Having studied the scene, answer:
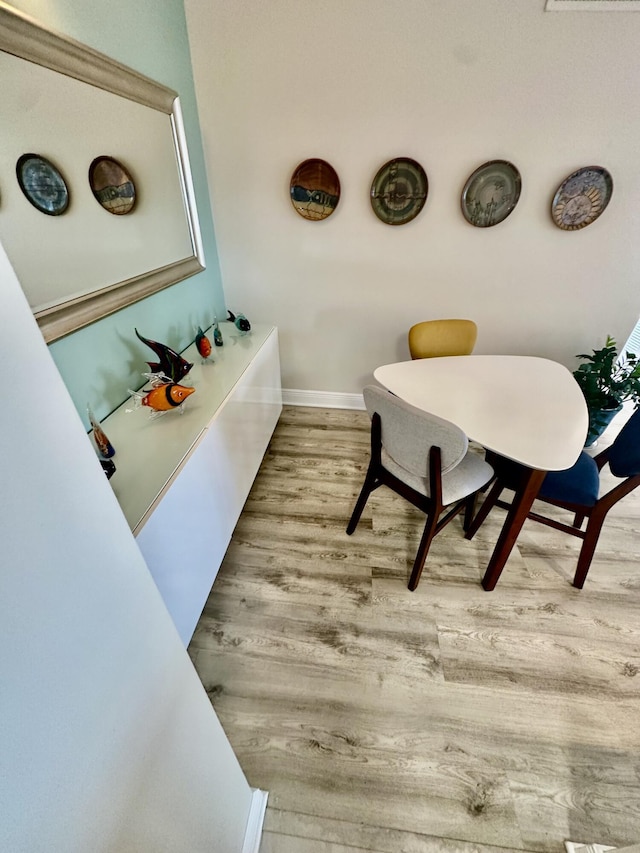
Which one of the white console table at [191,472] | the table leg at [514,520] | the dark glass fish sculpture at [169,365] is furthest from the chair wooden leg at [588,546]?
the dark glass fish sculpture at [169,365]

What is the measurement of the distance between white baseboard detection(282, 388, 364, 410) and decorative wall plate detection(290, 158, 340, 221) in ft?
4.11

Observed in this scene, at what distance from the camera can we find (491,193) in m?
2.05

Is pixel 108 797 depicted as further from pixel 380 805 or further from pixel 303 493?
pixel 303 493

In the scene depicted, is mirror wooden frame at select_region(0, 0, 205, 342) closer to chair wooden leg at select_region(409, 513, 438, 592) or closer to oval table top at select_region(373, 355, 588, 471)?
oval table top at select_region(373, 355, 588, 471)

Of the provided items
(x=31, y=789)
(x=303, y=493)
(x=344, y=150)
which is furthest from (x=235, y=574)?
(x=344, y=150)

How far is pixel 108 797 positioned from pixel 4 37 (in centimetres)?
170

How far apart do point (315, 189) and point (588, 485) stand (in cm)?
217

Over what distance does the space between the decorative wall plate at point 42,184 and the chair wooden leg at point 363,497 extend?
150 cm

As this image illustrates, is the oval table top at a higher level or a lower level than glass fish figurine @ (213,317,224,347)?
lower

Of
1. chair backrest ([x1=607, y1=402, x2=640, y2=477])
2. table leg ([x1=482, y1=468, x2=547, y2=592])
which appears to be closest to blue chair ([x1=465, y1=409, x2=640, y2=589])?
chair backrest ([x1=607, y1=402, x2=640, y2=477])

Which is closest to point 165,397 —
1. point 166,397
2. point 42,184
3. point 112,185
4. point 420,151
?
point 166,397

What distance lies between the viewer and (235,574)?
64.7 inches

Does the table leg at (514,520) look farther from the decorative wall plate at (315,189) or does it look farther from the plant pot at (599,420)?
the decorative wall plate at (315,189)

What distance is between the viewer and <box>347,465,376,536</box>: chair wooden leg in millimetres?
1657
